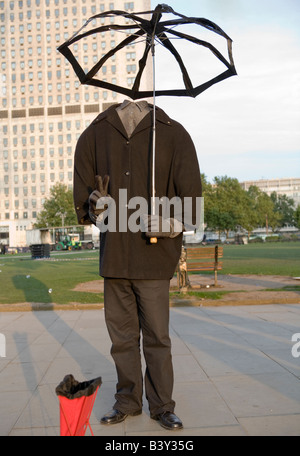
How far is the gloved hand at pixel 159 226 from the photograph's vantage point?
10.7ft

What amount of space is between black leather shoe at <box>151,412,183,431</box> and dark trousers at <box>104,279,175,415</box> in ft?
0.18

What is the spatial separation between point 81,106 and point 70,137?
22.6 feet

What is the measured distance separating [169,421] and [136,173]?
5.40 ft

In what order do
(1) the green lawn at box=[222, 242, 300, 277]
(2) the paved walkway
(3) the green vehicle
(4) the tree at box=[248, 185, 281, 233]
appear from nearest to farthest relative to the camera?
(2) the paved walkway
(1) the green lawn at box=[222, 242, 300, 277]
(3) the green vehicle
(4) the tree at box=[248, 185, 281, 233]

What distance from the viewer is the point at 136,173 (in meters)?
3.51

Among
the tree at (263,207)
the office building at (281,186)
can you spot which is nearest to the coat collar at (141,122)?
the tree at (263,207)

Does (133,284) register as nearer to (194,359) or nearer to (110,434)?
(110,434)

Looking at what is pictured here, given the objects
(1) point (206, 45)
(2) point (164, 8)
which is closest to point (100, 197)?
(2) point (164, 8)

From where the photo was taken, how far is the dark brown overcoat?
3.41m

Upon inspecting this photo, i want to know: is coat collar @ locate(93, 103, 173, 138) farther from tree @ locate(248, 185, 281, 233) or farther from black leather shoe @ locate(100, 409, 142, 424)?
tree @ locate(248, 185, 281, 233)

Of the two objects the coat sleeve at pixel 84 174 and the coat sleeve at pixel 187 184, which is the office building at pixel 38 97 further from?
the coat sleeve at pixel 187 184

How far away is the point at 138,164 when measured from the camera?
3.52 meters

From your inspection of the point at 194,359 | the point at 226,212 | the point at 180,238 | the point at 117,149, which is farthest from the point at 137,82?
the point at 226,212

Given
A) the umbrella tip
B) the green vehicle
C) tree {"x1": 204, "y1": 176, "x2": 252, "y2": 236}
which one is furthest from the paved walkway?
tree {"x1": 204, "y1": 176, "x2": 252, "y2": 236}
